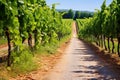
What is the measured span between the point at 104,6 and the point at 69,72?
2113 centimetres

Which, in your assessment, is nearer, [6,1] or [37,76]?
[6,1]

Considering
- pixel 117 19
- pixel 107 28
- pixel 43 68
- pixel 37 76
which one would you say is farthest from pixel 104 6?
pixel 37 76

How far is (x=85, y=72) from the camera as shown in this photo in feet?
66.7

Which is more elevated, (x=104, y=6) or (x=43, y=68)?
(x=104, y=6)

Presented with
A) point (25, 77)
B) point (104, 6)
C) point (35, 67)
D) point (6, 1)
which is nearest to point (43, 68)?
point (35, 67)

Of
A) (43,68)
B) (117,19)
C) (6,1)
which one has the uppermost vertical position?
(6,1)

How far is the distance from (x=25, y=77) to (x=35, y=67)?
3350mm

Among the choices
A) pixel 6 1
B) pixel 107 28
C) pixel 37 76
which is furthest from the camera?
pixel 107 28

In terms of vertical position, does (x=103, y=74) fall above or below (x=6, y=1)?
below

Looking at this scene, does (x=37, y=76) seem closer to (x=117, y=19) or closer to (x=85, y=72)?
(x=85, y=72)

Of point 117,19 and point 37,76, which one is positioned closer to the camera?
point 37,76

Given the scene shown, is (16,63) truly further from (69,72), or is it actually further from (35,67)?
(69,72)

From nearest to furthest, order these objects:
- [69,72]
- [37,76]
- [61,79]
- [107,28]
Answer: [61,79], [37,76], [69,72], [107,28]

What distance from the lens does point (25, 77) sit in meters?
18.2
